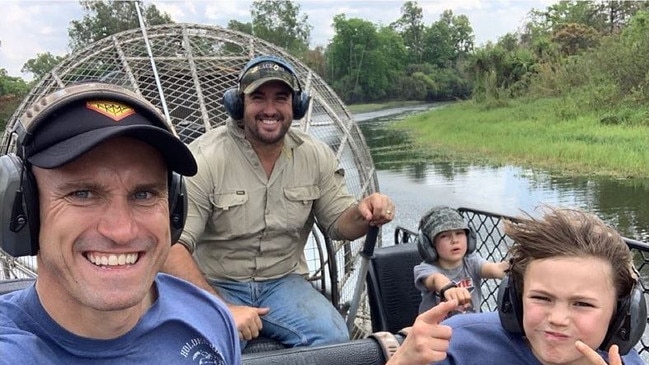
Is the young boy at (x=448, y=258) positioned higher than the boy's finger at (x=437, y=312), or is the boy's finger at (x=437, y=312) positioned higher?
the boy's finger at (x=437, y=312)

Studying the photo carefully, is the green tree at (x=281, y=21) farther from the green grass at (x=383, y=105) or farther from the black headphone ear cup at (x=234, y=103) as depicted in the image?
the black headphone ear cup at (x=234, y=103)

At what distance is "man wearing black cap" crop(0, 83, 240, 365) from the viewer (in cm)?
108

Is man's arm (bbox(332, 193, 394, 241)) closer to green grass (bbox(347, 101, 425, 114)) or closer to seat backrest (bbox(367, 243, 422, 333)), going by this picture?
seat backrest (bbox(367, 243, 422, 333))

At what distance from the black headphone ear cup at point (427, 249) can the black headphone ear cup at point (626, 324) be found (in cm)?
141

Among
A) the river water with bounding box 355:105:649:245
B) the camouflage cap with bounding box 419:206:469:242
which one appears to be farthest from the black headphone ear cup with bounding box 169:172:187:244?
the river water with bounding box 355:105:649:245

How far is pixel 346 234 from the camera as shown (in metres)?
3.01

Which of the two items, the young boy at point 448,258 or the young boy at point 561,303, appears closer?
the young boy at point 561,303

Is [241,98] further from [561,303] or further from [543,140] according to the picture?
[543,140]

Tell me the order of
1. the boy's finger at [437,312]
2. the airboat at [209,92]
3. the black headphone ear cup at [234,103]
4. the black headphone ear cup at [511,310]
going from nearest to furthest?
the boy's finger at [437,312], the black headphone ear cup at [511,310], the black headphone ear cup at [234,103], the airboat at [209,92]

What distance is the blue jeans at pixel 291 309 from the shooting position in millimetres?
2697

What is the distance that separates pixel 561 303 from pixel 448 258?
59.0 inches

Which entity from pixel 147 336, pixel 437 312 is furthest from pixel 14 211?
pixel 437 312


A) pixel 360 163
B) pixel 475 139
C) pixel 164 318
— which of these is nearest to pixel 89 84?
pixel 164 318

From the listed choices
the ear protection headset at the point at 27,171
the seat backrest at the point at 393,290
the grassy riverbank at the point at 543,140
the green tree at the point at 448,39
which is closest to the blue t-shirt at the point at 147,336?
the ear protection headset at the point at 27,171
